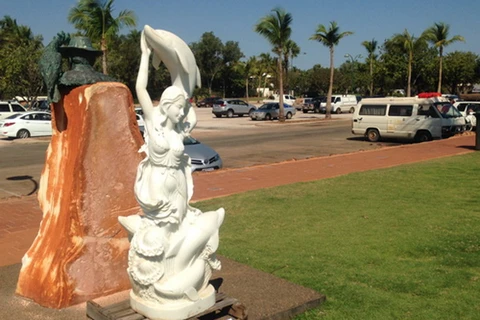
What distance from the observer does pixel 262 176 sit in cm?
1305

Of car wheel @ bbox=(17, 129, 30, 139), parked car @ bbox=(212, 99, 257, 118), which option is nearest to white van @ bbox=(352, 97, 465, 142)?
car wheel @ bbox=(17, 129, 30, 139)

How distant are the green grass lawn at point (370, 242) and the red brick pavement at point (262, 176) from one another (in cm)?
119

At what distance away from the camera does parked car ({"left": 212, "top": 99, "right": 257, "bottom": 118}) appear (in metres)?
41.8

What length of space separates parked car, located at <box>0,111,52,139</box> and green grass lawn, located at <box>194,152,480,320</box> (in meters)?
17.9

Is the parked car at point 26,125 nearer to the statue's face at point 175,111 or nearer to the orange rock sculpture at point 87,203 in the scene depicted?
the orange rock sculpture at point 87,203

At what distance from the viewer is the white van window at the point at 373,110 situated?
70.6ft

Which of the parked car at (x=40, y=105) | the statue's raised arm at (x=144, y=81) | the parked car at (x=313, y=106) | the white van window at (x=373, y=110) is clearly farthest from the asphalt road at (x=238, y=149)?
the parked car at (x=313, y=106)

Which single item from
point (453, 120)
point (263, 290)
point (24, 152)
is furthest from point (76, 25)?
point (263, 290)

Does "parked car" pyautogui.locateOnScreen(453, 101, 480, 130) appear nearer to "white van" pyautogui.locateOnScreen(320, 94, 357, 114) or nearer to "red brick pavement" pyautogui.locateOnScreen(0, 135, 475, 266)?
"red brick pavement" pyautogui.locateOnScreen(0, 135, 475, 266)

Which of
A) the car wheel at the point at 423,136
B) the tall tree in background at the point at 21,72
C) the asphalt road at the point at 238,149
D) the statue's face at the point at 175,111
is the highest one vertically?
the tall tree in background at the point at 21,72

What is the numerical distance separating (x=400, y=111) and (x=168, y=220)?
18.5 metres

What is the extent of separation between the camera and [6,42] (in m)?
45.8

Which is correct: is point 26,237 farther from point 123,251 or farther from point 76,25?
point 76,25

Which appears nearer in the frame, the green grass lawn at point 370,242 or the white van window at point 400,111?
the green grass lawn at point 370,242
